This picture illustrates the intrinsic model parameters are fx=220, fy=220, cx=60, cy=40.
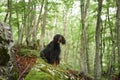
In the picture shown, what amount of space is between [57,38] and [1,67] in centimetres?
460

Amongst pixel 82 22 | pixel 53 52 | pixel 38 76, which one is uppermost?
pixel 82 22

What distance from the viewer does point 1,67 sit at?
4.43m

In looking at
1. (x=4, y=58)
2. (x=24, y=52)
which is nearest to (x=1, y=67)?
(x=4, y=58)

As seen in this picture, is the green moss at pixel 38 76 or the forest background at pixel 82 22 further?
the forest background at pixel 82 22

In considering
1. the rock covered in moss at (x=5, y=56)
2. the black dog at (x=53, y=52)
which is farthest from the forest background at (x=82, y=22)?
the rock covered in moss at (x=5, y=56)

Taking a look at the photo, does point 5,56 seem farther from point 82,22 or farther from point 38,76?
point 82,22

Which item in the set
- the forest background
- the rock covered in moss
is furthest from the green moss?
the forest background

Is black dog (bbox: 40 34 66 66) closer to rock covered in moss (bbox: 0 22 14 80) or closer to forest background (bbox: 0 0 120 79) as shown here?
forest background (bbox: 0 0 120 79)

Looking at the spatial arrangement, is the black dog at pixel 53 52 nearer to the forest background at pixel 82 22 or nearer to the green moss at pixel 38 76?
the forest background at pixel 82 22

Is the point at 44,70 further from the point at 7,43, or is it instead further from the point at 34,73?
the point at 7,43

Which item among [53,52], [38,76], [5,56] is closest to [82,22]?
[53,52]

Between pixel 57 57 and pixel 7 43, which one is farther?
pixel 57 57

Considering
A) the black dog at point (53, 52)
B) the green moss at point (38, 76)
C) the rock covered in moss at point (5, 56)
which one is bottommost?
the black dog at point (53, 52)

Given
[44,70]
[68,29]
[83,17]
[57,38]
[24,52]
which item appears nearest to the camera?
[44,70]
